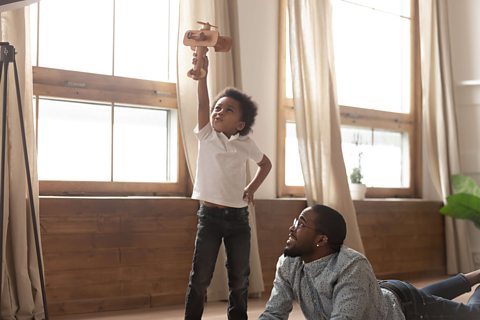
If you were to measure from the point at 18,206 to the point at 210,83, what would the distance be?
4.49 ft

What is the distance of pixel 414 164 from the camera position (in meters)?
6.43

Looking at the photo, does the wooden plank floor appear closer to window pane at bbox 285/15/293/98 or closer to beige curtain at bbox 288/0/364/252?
beige curtain at bbox 288/0/364/252

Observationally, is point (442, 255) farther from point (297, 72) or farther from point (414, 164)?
point (297, 72)

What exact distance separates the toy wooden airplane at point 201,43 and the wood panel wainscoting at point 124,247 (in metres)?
1.07

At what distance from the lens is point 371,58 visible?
6.16 meters

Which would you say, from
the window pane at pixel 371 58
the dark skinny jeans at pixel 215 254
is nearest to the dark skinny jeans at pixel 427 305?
the dark skinny jeans at pixel 215 254

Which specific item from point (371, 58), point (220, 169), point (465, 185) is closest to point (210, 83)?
point (220, 169)

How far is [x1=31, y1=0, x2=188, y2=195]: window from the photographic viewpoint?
163 inches

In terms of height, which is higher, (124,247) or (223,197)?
(223,197)

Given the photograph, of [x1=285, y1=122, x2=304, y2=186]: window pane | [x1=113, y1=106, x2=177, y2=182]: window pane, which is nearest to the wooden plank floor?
[x1=113, y1=106, x2=177, y2=182]: window pane

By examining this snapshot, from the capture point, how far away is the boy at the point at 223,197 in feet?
10.9

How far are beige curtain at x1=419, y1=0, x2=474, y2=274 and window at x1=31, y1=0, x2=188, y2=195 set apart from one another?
250 cm

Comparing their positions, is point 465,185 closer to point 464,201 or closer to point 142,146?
point 464,201

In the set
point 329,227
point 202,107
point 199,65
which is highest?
point 199,65
